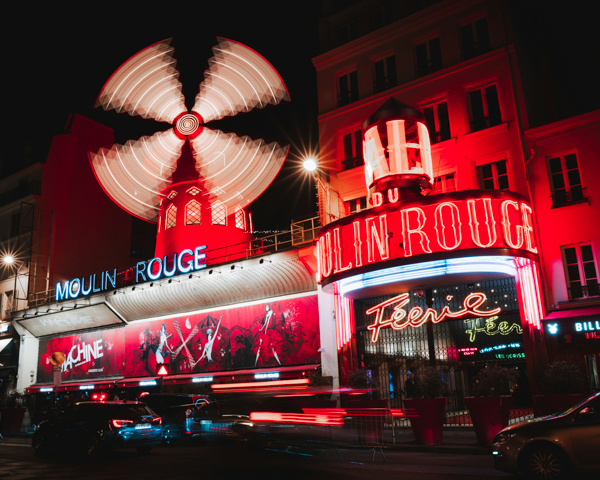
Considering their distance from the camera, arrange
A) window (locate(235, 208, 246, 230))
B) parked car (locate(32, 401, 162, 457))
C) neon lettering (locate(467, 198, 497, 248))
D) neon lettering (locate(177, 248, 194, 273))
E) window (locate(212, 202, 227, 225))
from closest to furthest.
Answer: parked car (locate(32, 401, 162, 457))
neon lettering (locate(467, 198, 497, 248))
neon lettering (locate(177, 248, 194, 273))
window (locate(212, 202, 227, 225))
window (locate(235, 208, 246, 230))

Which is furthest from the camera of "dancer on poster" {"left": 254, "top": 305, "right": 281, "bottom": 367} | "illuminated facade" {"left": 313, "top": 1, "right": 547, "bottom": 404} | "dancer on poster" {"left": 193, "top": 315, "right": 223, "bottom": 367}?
"dancer on poster" {"left": 193, "top": 315, "right": 223, "bottom": 367}

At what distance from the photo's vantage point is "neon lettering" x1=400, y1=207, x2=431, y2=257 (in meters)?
13.6

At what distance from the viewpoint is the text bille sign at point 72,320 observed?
86.2 ft

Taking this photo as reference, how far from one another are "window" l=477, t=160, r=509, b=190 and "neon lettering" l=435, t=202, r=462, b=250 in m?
3.03

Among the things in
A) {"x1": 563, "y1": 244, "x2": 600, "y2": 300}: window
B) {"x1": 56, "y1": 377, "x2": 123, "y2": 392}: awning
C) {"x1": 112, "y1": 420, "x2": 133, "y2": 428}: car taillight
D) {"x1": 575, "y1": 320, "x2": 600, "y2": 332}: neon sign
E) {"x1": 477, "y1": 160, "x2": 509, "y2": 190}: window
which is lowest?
{"x1": 112, "y1": 420, "x2": 133, "y2": 428}: car taillight

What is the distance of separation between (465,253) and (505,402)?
13.0ft

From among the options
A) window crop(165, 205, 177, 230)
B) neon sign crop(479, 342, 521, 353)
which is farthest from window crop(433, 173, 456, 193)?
window crop(165, 205, 177, 230)

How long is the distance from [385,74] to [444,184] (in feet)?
17.0

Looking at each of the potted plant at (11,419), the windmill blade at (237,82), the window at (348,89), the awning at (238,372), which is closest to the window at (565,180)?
the window at (348,89)

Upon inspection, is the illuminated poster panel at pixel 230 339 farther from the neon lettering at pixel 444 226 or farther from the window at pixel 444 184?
the neon lettering at pixel 444 226

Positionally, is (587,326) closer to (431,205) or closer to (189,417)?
(431,205)

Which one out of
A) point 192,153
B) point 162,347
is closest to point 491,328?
point 162,347

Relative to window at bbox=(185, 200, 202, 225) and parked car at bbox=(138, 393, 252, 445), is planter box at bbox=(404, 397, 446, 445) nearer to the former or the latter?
parked car at bbox=(138, 393, 252, 445)

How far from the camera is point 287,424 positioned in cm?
1042
